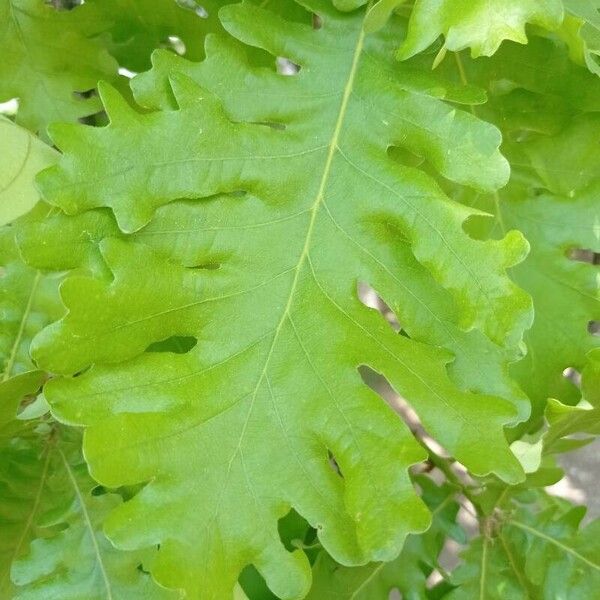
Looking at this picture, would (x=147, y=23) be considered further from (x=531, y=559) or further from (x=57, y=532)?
(x=531, y=559)

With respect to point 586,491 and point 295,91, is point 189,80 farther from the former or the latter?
point 586,491

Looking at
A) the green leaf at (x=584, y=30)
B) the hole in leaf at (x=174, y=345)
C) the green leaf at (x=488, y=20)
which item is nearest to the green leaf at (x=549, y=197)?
the green leaf at (x=584, y=30)

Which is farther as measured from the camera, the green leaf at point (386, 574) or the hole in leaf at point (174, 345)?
the green leaf at point (386, 574)

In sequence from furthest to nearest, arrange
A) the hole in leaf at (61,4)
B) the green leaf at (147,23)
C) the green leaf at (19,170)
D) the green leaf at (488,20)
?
1. the hole in leaf at (61,4)
2. the green leaf at (147,23)
3. the green leaf at (19,170)
4. the green leaf at (488,20)

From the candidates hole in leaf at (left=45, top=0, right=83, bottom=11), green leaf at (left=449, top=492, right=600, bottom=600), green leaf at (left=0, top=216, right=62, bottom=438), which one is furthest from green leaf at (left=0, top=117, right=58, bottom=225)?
green leaf at (left=449, top=492, right=600, bottom=600)

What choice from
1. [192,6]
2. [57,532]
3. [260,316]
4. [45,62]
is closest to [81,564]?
[57,532]

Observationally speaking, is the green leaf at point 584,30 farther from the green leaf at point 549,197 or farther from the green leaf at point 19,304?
the green leaf at point 19,304
